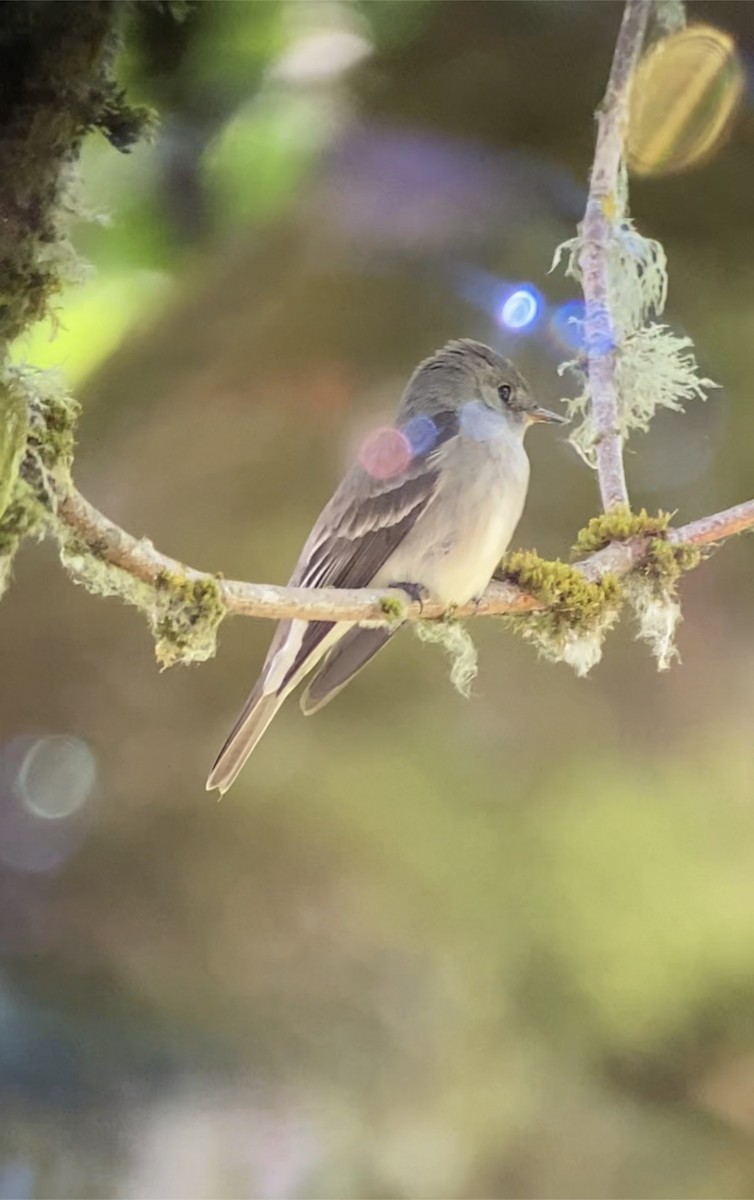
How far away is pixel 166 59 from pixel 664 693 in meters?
1.19

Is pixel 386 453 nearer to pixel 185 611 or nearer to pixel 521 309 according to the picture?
pixel 521 309

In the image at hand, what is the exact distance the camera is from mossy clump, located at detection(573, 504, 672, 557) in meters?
1.39

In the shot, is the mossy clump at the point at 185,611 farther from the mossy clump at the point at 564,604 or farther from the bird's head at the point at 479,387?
the bird's head at the point at 479,387

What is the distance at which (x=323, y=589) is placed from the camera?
45.4 inches

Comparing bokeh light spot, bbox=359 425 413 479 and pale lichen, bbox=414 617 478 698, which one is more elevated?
bokeh light spot, bbox=359 425 413 479

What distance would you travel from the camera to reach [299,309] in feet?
5.18

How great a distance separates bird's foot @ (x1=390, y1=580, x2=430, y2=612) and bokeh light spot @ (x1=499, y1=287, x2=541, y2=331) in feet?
1.62

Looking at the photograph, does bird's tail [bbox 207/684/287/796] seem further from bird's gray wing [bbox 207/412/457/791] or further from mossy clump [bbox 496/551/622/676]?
mossy clump [bbox 496/551/622/676]

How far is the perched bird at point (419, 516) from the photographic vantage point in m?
1.39

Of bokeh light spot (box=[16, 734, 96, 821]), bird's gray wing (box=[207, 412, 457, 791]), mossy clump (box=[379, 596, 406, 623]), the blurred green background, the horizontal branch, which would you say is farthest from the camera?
bokeh light spot (box=[16, 734, 96, 821])

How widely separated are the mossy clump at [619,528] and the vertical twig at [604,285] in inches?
1.1

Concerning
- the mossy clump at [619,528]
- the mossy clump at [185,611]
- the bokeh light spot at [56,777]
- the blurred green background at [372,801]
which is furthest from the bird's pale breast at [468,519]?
the bokeh light spot at [56,777]

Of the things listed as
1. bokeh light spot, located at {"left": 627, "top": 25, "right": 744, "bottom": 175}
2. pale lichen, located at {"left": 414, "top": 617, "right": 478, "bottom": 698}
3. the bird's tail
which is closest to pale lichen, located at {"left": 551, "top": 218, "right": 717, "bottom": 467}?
bokeh light spot, located at {"left": 627, "top": 25, "right": 744, "bottom": 175}

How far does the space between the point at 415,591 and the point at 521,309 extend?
0.53 meters
